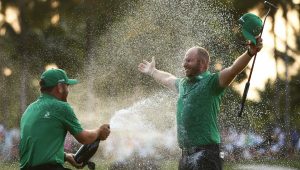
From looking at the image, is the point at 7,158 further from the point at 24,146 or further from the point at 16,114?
the point at 24,146

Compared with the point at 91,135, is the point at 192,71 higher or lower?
higher

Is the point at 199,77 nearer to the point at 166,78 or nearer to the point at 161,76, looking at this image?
the point at 166,78

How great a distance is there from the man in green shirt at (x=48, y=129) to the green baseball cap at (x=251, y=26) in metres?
1.75

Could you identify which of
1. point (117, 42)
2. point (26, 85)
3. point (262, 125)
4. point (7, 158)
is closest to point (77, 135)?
point (7, 158)

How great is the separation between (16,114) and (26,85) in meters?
6.25

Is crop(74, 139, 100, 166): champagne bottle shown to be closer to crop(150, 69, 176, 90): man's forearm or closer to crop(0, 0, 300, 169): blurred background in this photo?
crop(150, 69, 176, 90): man's forearm

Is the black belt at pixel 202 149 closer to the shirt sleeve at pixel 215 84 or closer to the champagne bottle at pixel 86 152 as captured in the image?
the shirt sleeve at pixel 215 84

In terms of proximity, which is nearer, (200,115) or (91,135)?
(91,135)

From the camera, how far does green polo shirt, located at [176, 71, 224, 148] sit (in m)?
6.11

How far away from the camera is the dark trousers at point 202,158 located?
6.08 meters

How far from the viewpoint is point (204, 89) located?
6148 millimetres

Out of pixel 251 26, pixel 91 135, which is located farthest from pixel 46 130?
pixel 251 26

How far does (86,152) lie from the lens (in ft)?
20.0

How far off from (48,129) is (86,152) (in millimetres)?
605
